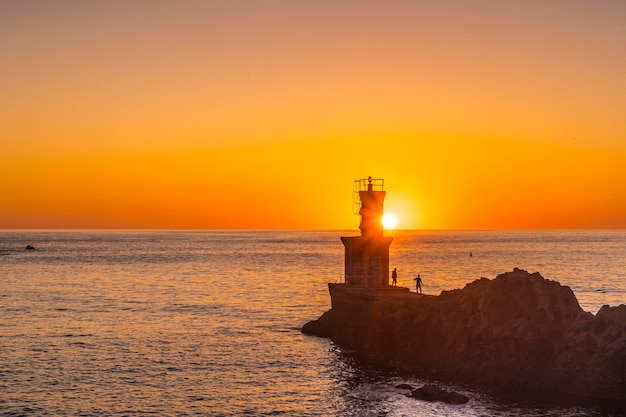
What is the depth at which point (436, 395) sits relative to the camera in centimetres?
3047

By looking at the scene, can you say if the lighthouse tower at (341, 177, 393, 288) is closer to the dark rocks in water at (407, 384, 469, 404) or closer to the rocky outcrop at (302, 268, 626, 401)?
the rocky outcrop at (302, 268, 626, 401)

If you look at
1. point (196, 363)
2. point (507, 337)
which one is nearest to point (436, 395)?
point (507, 337)

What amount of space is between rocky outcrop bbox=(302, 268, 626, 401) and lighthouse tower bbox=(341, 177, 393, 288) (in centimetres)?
488

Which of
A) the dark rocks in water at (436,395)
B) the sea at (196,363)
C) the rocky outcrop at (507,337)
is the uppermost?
the rocky outcrop at (507,337)

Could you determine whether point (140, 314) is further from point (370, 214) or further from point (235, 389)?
point (235, 389)

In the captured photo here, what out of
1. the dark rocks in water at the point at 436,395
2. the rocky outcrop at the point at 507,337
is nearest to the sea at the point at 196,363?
the dark rocks in water at the point at 436,395

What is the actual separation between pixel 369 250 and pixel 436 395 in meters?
17.6

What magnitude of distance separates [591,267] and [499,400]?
340 ft

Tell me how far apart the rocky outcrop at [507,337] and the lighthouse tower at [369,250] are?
4.88 m

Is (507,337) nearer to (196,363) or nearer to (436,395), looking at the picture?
(436,395)

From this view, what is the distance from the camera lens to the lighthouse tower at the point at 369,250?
4700 centimetres

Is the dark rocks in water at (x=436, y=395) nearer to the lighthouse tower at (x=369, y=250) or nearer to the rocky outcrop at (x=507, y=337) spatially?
the rocky outcrop at (x=507, y=337)

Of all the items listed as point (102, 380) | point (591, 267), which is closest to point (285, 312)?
point (102, 380)

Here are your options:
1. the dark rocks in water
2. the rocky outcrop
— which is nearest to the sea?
the dark rocks in water
